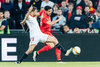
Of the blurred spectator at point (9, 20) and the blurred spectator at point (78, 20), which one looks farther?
the blurred spectator at point (78, 20)

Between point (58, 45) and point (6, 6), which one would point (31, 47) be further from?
point (6, 6)

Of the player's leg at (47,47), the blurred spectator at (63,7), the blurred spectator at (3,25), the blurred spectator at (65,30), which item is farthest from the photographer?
the blurred spectator at (63,7)

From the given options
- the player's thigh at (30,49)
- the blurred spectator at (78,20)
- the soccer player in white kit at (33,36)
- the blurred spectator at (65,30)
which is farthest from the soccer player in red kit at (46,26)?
the blurred spectator at (78,20)

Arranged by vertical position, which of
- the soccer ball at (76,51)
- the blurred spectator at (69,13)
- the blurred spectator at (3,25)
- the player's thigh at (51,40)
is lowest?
the soccer ball at (76,51)

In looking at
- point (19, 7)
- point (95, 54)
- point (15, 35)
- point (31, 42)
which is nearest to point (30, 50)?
point (31, 42)

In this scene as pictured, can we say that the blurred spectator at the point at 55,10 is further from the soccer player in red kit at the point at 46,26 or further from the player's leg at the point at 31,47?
the player's leg at the point at 31,47

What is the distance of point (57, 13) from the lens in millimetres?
16594

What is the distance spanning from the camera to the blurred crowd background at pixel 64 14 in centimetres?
1582

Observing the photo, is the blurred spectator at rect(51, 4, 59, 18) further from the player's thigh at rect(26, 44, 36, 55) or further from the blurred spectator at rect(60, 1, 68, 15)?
the player's thigh at rect(26, 44, 36, 55)

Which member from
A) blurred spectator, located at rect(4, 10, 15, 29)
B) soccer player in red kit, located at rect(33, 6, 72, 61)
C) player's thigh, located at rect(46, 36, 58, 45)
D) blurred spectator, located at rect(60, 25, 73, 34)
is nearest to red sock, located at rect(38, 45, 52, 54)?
soccer player in red kit, located at rect(33, 6, 72, 61)

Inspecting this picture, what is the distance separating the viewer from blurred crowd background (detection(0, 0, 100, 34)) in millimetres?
15820

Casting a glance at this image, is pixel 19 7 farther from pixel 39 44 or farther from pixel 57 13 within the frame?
pixel 39 44

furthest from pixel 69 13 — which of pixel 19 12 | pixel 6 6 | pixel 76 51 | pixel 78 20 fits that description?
pixel 76 51

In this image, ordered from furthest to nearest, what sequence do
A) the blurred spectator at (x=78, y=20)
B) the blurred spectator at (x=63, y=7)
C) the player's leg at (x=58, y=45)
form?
the blurred spectator at (x=63, y=7), the blurred spectator at (x=78, y=20), the player's leg at (x=58, y=45)
